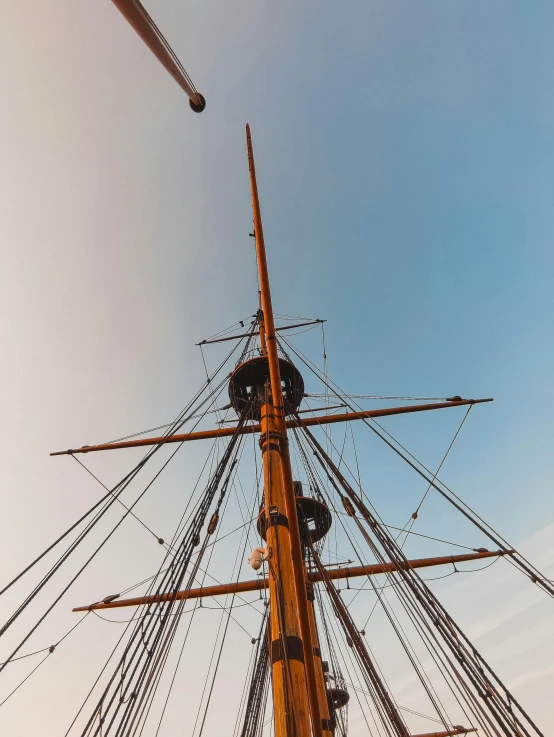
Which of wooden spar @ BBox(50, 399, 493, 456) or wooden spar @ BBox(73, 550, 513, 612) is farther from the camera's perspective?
wooden spar @ BBox(73, 550, 513, 612)

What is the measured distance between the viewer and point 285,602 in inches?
218

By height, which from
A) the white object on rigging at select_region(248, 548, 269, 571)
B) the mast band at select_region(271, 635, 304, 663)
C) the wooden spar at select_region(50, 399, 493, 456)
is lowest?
the mast band at select_region(271, 635, 304, 663)

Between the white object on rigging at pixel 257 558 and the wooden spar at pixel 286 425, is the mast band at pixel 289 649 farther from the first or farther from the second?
the wooden spar at pixel 286 425

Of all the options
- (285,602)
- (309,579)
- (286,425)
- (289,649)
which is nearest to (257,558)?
(285,602)

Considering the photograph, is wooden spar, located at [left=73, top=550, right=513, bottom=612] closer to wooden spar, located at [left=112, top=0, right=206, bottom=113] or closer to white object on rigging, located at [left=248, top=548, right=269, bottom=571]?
white object on rigging, located at [left=248, top=548, right=269, bottom=571]

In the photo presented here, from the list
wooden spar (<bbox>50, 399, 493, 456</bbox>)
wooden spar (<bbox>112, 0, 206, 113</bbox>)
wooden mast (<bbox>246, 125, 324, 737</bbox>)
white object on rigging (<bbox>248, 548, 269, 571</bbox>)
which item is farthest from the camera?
wooden spar (<bbox>50, 399, 493, 456</bbox>)

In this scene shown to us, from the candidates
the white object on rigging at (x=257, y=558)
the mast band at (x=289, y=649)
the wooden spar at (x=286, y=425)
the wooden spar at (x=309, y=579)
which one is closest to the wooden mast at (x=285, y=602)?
the mast band at (x=289, y=649)

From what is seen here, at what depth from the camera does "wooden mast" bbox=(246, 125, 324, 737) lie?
384cm

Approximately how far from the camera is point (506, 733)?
5152mm

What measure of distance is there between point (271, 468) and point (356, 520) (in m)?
1.82

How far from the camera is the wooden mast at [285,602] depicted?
3.84 metres

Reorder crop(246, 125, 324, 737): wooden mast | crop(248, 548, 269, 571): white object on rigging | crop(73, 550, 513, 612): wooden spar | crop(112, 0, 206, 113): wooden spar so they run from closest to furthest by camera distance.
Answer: crop(112, 0, 206, 113): wooden spar, crop(246, 125, 324, 737): wooden mast, crop(248, 548, 269, 571): white object on rigging, crop(73, 550, 513, 612): wooden spar

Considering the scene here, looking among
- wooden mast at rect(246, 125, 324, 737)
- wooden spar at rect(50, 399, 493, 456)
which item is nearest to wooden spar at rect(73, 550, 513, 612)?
wooden spar at rect(50, 399, 493, 456)

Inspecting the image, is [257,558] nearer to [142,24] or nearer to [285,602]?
[285,602]
